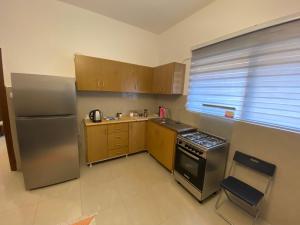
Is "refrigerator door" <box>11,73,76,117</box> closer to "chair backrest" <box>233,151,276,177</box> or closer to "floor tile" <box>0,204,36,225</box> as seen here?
"floor tile" <box>0,204,36,225</box>

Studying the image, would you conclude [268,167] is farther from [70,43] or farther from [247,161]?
[70,43]

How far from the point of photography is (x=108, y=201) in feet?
6.20

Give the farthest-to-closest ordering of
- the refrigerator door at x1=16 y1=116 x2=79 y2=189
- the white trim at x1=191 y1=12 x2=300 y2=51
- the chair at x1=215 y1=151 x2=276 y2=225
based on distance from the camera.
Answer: the refrigerator door at x1=16 y1=116 x2=79 y2=189 < the chair at x1=215 y1=151 x2=276 y2=225 < the white trim at x1=191 y1=12 x2=300 y2=51

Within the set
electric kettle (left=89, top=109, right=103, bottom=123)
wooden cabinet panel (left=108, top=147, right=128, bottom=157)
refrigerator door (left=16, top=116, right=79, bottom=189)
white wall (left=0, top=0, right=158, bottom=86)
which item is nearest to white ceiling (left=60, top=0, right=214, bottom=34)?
white wall (left=0, top=0, right=158, bottom=86)

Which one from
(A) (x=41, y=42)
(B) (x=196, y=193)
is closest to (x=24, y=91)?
(A) (x=41, y=42)

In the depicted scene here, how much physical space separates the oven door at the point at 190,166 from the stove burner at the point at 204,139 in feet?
0.65

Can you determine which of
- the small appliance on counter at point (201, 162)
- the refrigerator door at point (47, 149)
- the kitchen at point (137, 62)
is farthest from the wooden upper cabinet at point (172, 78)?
the refrigerator door at point (47, 149)

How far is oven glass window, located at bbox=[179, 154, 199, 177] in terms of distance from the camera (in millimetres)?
1942

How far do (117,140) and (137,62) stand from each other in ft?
6.55

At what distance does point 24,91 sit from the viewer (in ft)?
5.90

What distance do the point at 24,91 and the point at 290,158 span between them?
11.1 ft

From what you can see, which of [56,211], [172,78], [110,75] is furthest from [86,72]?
[56,211]

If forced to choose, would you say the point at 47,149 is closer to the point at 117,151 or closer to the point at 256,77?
the point at 117,151

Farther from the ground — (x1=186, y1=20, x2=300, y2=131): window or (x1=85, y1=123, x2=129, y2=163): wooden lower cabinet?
(x1=186, y1=20, x2=300, y2=131): window
